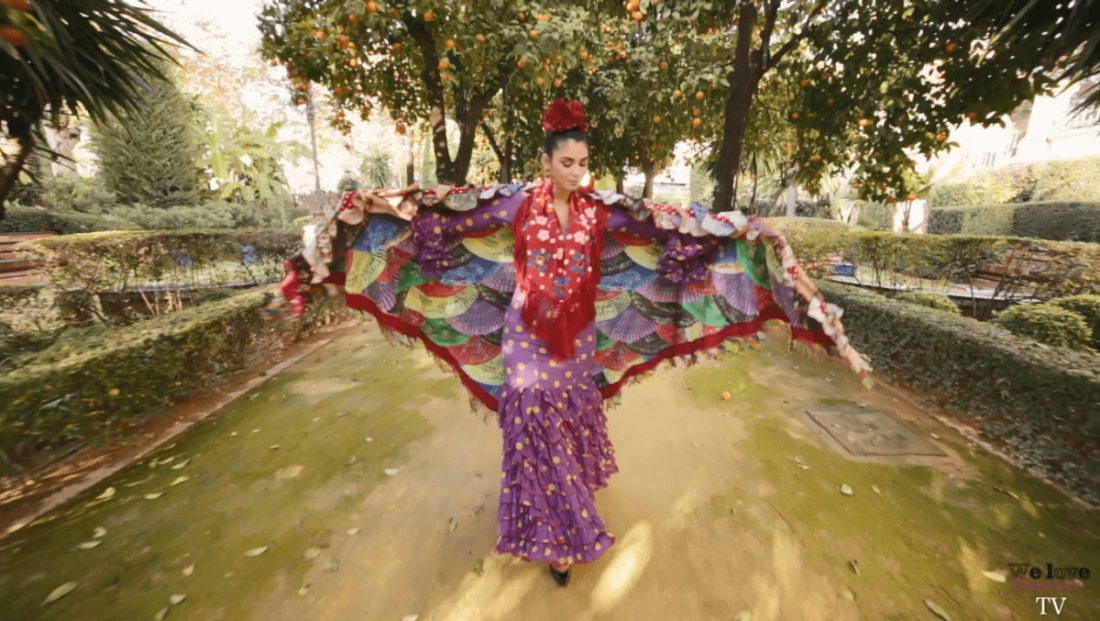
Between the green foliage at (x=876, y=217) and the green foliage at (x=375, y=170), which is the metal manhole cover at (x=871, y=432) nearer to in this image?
the green foliage at (x=876, y=217)

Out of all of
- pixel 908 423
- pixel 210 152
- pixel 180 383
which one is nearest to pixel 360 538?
pixel 180 383

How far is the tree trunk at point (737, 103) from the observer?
214 inches

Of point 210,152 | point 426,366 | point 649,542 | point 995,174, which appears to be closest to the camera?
point 649,542

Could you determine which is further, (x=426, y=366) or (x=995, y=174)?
(x=995, y=174)

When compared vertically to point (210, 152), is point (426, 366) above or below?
below

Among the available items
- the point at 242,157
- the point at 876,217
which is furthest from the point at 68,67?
the point at 876,217

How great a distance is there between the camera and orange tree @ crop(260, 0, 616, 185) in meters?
5.27

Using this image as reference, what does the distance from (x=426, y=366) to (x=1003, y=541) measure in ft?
17.3

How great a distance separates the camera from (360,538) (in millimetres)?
2801

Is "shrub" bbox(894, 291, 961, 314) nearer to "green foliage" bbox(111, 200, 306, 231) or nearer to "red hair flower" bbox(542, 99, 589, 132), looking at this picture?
"red hair flower" bbox(542, 99, 589, 132)

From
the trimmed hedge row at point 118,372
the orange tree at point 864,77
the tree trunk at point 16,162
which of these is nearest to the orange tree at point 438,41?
the orange tree at point 864,77

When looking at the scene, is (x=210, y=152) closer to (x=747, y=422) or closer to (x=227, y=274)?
(x=227, y=274)

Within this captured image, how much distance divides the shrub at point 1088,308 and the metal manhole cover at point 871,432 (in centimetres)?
281

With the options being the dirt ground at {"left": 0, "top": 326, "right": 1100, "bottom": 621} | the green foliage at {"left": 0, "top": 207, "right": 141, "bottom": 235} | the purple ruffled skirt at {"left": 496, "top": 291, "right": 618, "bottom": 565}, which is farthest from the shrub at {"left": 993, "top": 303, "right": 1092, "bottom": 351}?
the green foliage at {"left": 0, "top": 207, "right": 141, "bottom": 235}
